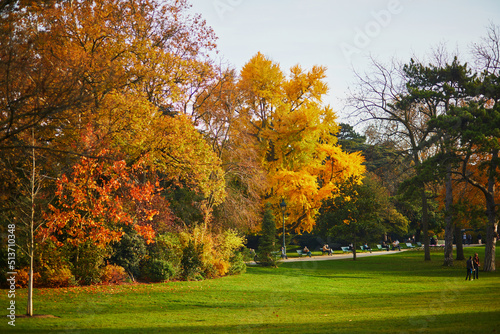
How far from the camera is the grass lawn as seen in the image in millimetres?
11633

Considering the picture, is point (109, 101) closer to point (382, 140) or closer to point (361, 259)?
point (382, 140)

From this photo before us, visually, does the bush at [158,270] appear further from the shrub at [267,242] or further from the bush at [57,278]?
the shrub at [267,242]

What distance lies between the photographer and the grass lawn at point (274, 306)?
458 inches

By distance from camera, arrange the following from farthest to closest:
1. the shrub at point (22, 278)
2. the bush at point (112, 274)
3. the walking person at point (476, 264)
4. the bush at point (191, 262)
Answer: the walking person at point (476, 264) → the bush at point (191, 262) → the bush at point (112, 274) → the shrub at point (22, 278)

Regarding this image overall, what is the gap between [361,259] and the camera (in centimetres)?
4025

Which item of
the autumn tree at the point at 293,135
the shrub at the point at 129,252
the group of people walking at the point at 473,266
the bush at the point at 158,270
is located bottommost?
the group of people walking at the point at 473,266

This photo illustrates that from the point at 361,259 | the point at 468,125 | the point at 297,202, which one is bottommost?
the point at 361,259

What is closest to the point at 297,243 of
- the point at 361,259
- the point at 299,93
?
the point at 361,259

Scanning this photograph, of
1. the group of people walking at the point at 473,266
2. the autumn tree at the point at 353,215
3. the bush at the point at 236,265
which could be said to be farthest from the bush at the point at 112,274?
the autumn tree at the point at 353,215

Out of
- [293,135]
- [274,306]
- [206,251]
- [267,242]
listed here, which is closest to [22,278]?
[274,306]

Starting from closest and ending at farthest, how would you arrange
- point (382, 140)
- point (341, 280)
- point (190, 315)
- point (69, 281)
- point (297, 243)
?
1. point (190, 315)
2. point (69, 281)
3. point (341, 280)
4. point (382, 140)
5. point (297, 243)

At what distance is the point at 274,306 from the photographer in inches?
641

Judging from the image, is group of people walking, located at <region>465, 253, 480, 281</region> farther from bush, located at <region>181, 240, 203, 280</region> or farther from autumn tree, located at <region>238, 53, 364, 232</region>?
autumn tree, located at <region>238, 53, 364, 232</region>

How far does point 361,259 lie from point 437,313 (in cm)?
2724
